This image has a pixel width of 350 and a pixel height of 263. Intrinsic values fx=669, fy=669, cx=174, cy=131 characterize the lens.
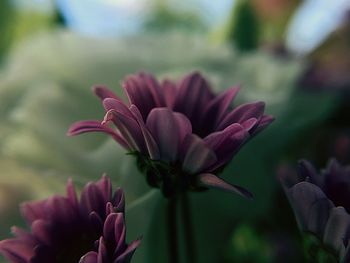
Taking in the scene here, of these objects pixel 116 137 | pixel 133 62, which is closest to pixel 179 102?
pixel 116 137

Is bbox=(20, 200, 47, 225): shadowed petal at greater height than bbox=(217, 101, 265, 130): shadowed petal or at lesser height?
lesser

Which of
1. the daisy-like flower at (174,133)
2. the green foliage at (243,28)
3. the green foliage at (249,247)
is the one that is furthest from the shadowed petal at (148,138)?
the green foliage at (243,28)

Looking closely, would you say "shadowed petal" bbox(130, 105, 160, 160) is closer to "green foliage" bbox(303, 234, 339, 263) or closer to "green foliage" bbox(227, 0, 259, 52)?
"green foliage" bbox(303, 234, 339, 263)

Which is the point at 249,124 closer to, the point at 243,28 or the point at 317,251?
the point at 317,251

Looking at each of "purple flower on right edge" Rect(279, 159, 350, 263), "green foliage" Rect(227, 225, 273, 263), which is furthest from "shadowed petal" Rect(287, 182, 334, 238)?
"green foliage" Rect(227, 225, 273, 263)

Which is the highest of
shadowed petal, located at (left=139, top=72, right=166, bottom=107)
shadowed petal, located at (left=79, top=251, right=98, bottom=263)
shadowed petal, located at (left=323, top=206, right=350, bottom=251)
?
shadowed petal, located at (left=139, top=72, right=166, bottom=107)

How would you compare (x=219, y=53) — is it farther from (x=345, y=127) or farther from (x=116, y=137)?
A: (x=116, y=137)

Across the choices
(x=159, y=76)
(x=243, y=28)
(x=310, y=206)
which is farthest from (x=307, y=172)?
(x=243, y=28)
